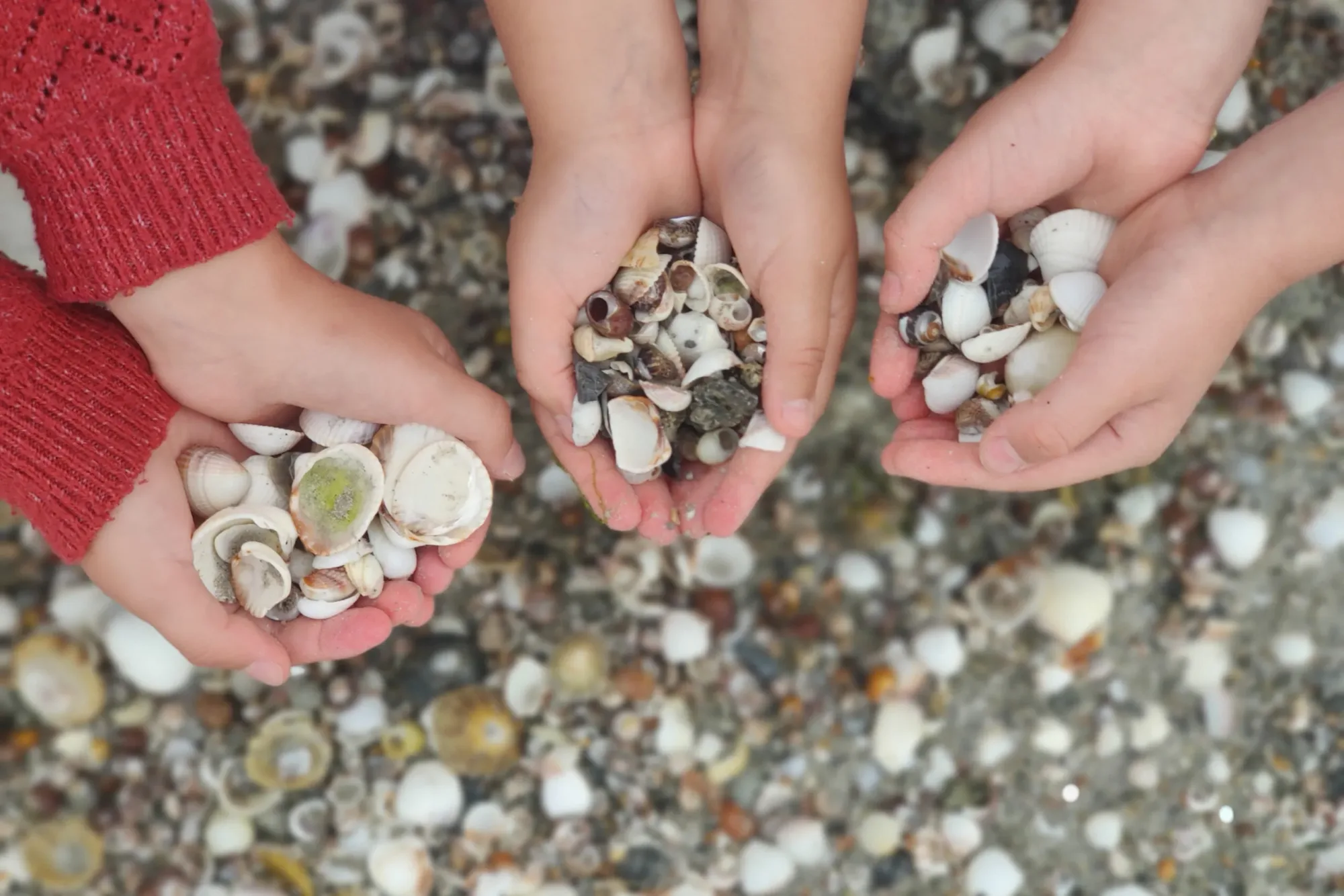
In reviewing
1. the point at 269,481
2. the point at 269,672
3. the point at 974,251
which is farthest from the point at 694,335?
the point at 269,672

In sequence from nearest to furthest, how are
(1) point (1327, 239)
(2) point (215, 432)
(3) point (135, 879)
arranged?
(1) point (1327, 239) < (2) point (215, 432) < (3) point (135, 879)

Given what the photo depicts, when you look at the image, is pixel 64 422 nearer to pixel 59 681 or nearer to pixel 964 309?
pixel 59 681

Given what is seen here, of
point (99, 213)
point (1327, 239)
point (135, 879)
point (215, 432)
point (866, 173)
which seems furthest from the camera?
point (866, 173)

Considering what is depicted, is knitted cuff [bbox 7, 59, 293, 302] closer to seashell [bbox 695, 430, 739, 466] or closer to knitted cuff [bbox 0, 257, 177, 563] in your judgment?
knitted cuff [bbox 0, 257, 177, 563]

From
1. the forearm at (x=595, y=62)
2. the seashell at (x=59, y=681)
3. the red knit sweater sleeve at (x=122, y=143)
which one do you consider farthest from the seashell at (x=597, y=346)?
the seashell at (x=59, y=681)

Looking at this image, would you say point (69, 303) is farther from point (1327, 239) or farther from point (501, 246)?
point (1327, 239)

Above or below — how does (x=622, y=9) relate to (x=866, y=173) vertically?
above

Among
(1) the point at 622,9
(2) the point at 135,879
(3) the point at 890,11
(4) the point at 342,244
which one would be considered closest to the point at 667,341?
(1) the point at 622,9
